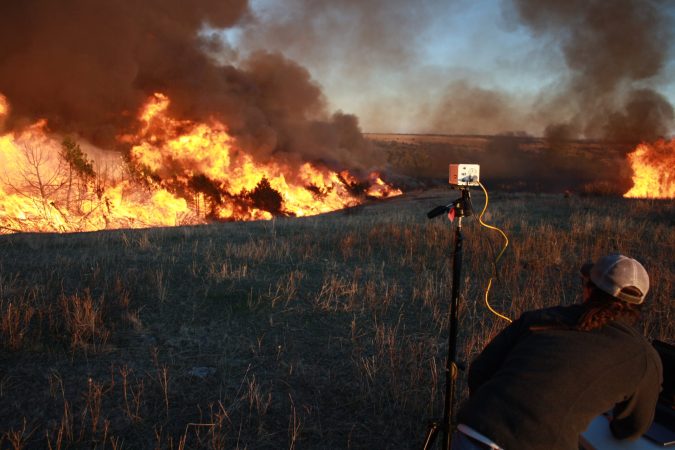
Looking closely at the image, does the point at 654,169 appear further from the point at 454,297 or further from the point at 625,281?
the point at 625,281

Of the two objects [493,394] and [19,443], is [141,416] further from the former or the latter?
[493,394]

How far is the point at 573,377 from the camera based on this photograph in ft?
5.08

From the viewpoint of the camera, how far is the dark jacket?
1545 millimetres

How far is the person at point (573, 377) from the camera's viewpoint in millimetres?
1548

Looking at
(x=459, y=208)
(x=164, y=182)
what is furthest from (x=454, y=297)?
(x=164, y=182)

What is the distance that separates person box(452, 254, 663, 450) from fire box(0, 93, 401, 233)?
745 inches

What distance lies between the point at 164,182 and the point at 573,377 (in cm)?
2478

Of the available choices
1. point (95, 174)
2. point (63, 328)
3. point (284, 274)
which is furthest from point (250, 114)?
point (63, 328)

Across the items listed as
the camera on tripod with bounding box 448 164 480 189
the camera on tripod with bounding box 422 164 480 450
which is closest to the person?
the camera on tripod with bounding box 422 164 480 450

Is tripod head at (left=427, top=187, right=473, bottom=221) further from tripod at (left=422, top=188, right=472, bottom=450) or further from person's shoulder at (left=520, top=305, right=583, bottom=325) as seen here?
person's shoulder at (left=520, top=305, right=583, bottom=325)

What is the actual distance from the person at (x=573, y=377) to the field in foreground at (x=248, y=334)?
1.03m

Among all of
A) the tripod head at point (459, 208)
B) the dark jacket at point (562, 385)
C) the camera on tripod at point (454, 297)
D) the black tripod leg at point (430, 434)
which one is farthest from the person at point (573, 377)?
the tripod head at point (459, 208)

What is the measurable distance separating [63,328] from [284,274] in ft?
9.65

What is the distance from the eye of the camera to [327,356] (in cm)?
423
